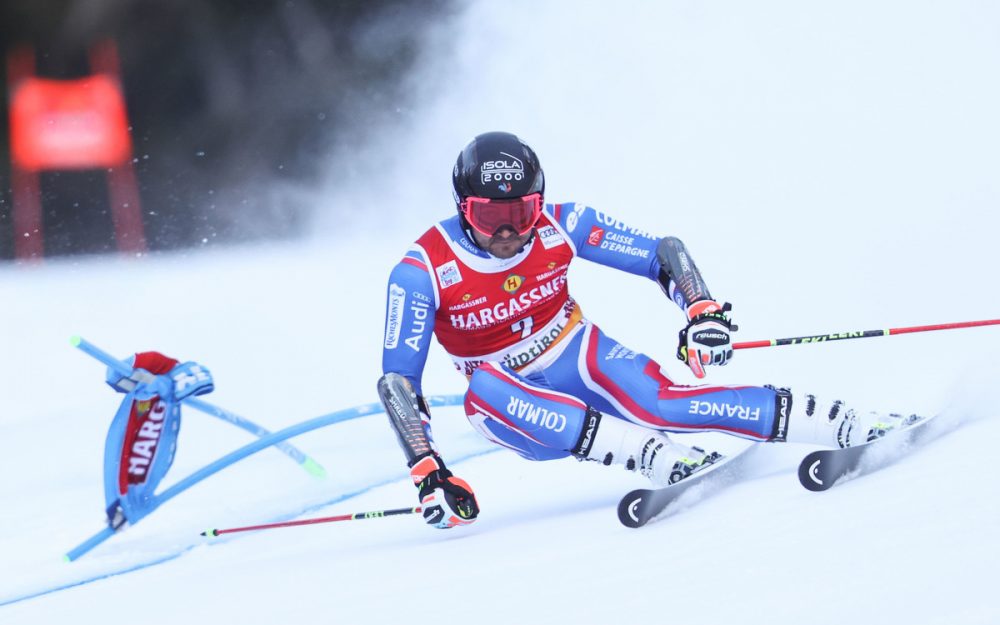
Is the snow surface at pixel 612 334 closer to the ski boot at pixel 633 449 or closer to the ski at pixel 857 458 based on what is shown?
the ski at pixel 857 458

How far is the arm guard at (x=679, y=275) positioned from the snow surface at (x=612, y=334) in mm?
610

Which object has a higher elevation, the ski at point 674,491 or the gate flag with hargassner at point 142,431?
the gate flag with hargassner at point 142,431

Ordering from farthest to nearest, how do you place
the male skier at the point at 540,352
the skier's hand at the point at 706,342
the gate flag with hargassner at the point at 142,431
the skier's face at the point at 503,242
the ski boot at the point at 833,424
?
the gate flag with hargassner at the point at 142,431 → the skier's face at the point at 503,242 → the skier's hand at the point at 706,342 → the male skier at the point at 540,352 → the ski boot at the point at 833,424

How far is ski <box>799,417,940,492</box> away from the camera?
311 cm

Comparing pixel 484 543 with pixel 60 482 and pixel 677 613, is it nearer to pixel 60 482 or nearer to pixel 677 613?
pixel 677 613

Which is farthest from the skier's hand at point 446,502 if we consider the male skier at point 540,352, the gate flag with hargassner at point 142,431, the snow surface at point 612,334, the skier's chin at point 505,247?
the gate flag with hargassner at point 142,431

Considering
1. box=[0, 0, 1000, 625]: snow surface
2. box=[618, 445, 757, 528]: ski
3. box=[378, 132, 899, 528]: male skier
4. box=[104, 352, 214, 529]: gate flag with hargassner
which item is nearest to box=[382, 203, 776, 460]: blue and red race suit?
box=[378, 132, 899, 528]: male skier

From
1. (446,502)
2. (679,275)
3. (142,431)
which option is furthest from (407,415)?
(142,431)

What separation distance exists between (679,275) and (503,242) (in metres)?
0.63

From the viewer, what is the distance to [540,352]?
407 cm

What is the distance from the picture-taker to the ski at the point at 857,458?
10.2 feet

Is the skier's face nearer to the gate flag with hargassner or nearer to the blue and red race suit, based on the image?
the blue and red race suit

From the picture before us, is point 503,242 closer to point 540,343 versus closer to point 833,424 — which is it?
point 540,343

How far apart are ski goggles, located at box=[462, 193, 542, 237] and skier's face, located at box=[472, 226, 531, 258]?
0.02 m
